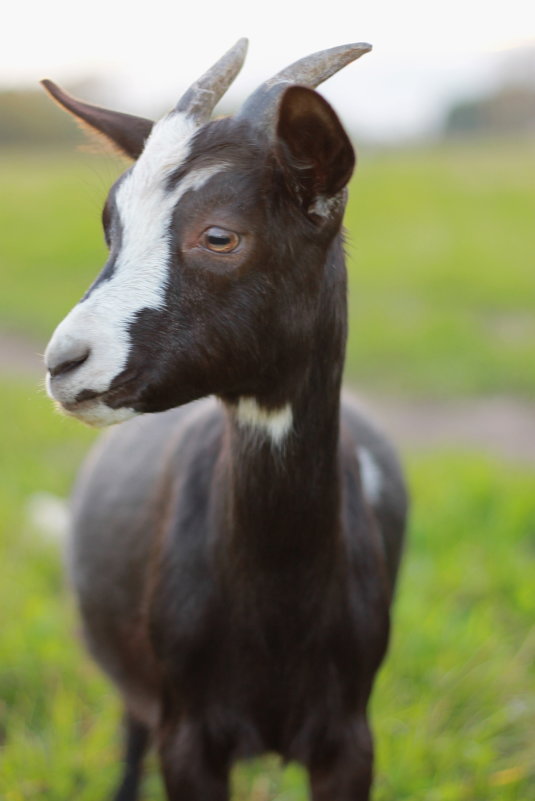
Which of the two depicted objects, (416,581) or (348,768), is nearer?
(348,768)

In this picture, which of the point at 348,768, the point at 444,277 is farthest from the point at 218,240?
the point at 444,277

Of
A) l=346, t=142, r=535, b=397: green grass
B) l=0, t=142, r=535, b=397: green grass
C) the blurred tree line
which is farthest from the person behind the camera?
the blurred tree line

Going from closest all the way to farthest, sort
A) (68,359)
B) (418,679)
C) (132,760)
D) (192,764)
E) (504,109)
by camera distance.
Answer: (68,359) < (192,764) < (132,760) < (418,679) < (504,109)

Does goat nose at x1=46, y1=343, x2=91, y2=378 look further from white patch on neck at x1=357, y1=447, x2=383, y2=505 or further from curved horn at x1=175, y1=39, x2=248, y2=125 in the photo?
white patch on neck at x1=357, y1=447, x2=383, y2=505

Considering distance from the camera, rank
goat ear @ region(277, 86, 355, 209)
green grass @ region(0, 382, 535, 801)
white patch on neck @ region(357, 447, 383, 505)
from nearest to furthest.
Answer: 1. goat ear @ region(277, 86, 355, 209)
2. white patch on neck @ region(357, 447, 383, 505)
3. green grass @ region(0, 382, 535, 801)

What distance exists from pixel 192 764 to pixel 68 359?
1.10m

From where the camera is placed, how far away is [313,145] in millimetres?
1925

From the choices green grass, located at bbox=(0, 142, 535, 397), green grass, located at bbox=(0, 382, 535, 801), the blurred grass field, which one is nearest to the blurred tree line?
green grass, located at bbox=(0, 142, 535, 397)

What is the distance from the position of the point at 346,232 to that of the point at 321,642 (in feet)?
3.07

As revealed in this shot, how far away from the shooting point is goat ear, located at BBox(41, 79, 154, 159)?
2.29 meters

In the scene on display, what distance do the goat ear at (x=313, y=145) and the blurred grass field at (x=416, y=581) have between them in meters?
0.45

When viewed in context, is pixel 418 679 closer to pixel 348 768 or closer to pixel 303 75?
pixel 348 768

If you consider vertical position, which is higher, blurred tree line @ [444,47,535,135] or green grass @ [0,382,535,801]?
blurred tree line @ [444,47,535,135]

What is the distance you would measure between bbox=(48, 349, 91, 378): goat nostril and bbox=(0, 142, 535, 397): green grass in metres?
3.76
